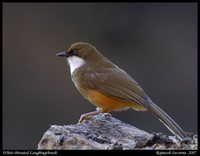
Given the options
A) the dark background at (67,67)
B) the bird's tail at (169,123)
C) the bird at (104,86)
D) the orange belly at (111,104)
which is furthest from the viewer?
the dark background at (67,67)

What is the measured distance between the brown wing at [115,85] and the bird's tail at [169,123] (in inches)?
6.2

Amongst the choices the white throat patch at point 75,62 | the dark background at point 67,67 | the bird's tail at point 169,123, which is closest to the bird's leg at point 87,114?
the bird's tail at point 169,123

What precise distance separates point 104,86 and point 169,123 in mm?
1338

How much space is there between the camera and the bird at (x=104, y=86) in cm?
898

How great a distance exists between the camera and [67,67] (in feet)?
59.1

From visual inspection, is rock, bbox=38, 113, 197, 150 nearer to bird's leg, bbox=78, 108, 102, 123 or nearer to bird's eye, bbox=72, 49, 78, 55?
bird's leg, bbox=78, 108, 102, 123

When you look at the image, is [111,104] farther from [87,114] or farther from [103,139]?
[103,139]

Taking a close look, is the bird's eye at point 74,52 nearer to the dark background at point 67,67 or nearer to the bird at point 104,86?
the bird at point 104,86

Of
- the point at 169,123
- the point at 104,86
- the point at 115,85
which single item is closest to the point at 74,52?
the point at 104,86

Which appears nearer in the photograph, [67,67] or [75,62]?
[75,62]

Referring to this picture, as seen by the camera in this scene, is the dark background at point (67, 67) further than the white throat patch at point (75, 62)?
Yes

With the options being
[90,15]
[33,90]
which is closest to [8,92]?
[33,90]

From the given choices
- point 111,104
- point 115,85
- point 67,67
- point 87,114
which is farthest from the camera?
point 67,67

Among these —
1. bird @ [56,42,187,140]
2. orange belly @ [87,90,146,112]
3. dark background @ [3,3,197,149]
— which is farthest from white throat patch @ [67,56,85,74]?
dark background @ [3,3,197,149]
